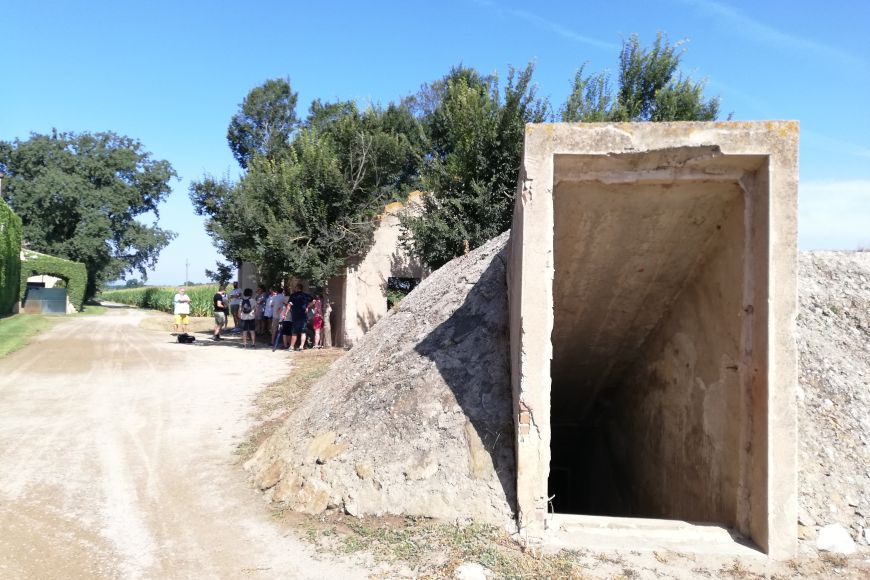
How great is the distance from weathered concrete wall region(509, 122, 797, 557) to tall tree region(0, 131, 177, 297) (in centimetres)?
4193

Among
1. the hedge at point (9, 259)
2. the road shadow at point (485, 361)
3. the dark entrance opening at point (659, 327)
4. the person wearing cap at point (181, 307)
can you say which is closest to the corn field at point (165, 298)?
the hedge at point (9, 259)

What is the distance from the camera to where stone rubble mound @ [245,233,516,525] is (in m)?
4.98

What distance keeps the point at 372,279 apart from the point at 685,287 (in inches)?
469

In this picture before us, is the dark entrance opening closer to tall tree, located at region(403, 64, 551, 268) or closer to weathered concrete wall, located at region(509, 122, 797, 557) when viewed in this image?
weathered concrete wall, located at region(509, 122, 797, 557)

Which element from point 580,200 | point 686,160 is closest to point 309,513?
point 580,200

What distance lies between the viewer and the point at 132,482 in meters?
5.95

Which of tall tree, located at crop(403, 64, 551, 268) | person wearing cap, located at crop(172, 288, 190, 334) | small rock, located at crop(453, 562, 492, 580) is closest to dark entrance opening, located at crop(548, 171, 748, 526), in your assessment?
small rock, located at crop(453, 562, 492, 580)

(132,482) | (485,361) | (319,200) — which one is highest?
(319,200)

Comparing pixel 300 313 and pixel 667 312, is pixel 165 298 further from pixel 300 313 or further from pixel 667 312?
pixel 667 312

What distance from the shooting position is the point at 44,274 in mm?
33031

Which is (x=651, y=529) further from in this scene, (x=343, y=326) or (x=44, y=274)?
(x=44, y=274)

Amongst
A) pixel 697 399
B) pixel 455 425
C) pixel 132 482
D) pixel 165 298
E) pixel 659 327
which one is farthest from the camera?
pixel 165 298

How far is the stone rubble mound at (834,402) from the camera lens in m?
4.78

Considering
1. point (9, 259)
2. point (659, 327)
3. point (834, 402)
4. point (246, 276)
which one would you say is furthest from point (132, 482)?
point (9, 259)
